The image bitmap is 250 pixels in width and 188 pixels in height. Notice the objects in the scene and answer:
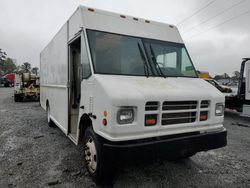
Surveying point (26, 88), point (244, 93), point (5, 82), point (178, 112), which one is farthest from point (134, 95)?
point (5, 82)

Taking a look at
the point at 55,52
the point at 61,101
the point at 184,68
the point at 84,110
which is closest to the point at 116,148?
the point at 84,110

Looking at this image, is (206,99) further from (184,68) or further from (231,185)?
(231,185)

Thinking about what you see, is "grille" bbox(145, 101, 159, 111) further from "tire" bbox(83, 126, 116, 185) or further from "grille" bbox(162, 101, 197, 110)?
"tire" bbox(83, 126, 116, 185)

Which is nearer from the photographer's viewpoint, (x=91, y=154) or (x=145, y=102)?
A: (x=145, y=102)

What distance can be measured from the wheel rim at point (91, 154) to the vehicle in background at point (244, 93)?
8073 mm

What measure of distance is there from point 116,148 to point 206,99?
1.73 metres

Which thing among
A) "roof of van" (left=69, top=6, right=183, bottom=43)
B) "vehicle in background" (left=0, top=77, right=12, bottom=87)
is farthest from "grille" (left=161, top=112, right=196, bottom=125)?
"vehicle in background" (left=0, top=77, right=12, bottom=87)

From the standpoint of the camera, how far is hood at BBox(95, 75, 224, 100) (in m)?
2.63

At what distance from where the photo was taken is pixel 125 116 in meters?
2.59

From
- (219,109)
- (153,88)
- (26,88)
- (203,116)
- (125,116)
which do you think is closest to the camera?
(125,116)

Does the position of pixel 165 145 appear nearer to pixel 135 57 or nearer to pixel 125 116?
pixel 125 116

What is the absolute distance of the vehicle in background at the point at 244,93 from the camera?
8586 millimetres

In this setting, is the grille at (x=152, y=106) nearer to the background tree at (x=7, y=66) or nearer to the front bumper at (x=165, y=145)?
the front bumper at (x=165, y=145)

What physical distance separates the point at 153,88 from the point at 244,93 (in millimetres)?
8180
